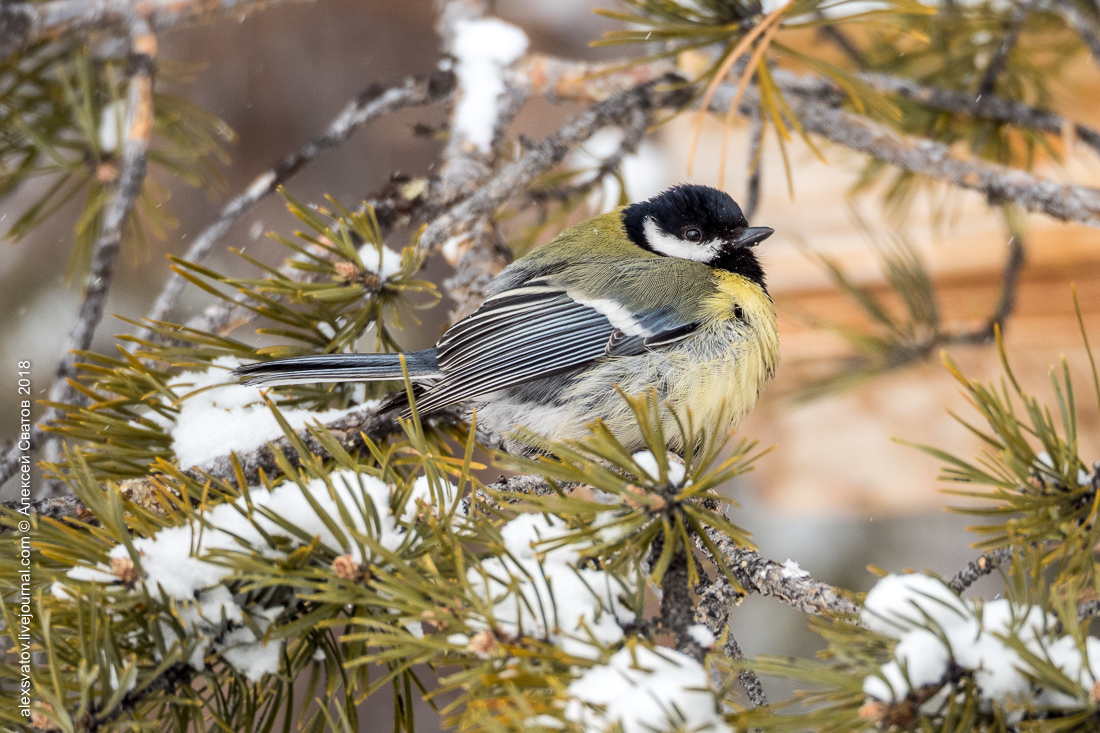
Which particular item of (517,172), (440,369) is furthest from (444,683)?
(517,172)

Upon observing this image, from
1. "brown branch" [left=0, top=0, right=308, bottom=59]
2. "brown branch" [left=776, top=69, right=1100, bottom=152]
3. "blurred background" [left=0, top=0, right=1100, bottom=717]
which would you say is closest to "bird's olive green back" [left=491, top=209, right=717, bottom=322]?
"brown branch" [left=776, top=69, right=1100, bottom=152]

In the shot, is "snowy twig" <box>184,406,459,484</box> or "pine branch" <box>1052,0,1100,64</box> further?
"pine branch" <box>1052,0,1100,64</box>

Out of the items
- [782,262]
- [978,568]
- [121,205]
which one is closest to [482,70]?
[121,205]

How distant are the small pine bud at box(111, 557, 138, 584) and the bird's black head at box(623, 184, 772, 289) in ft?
2.11

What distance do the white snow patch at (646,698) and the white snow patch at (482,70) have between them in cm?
64

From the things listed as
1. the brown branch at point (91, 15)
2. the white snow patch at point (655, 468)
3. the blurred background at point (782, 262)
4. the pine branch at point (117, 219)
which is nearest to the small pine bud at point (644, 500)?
the white snow patch at point (655, 468)

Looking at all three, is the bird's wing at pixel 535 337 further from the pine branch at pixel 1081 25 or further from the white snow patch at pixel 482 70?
the pine branch at pixel 1081 25

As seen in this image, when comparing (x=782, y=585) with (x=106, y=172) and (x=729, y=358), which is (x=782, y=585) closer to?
(x=729, y=358)

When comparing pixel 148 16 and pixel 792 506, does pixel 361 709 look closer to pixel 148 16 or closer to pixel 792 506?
pixel 792 506

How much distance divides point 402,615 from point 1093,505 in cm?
34

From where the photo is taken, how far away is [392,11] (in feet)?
5.64

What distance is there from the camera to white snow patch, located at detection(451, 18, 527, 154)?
883mm

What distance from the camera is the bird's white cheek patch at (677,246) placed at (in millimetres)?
928

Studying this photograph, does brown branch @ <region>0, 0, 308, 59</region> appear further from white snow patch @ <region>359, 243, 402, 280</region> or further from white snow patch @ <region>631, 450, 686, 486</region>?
white snow patch @ <region>631, 450, 686, 486</region>
